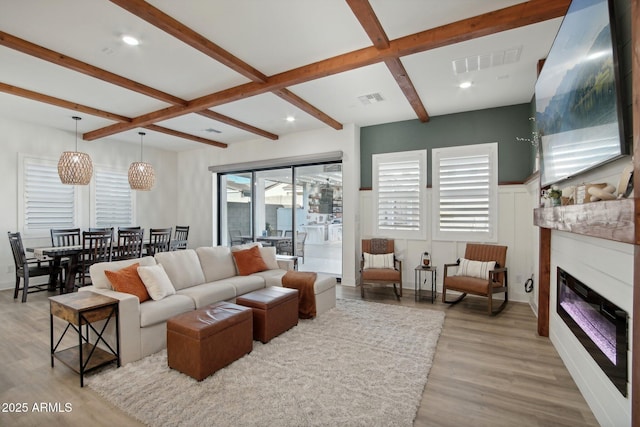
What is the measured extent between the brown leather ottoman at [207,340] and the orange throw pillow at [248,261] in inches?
62.2

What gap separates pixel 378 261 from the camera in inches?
199

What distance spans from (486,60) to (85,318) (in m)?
4.34

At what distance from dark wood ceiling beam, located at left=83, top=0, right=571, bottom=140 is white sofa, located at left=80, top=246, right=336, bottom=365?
2.10 metres

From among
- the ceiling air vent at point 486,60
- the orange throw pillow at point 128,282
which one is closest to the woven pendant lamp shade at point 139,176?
the orange throw pillow at point 128,282

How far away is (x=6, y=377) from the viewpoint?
8.09ft

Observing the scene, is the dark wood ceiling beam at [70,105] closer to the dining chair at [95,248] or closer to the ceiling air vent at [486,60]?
the dining chair at [95,248]

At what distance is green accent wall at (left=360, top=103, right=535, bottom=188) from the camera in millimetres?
4590

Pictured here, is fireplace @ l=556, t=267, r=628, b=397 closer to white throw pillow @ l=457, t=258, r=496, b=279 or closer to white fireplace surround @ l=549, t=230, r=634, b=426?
white fireplace surround @ l=549, t=230, r=634, b=426

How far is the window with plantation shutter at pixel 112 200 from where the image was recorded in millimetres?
6355

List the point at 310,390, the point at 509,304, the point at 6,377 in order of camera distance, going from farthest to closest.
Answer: the point at 509,304 → the point at 6,377 → the point at 310,390

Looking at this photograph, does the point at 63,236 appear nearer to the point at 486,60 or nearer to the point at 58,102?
the point at 58,102

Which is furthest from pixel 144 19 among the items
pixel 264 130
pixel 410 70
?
pixel 264 130

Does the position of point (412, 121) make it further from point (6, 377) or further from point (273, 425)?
point (6, 377)

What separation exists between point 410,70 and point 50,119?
5749mm
